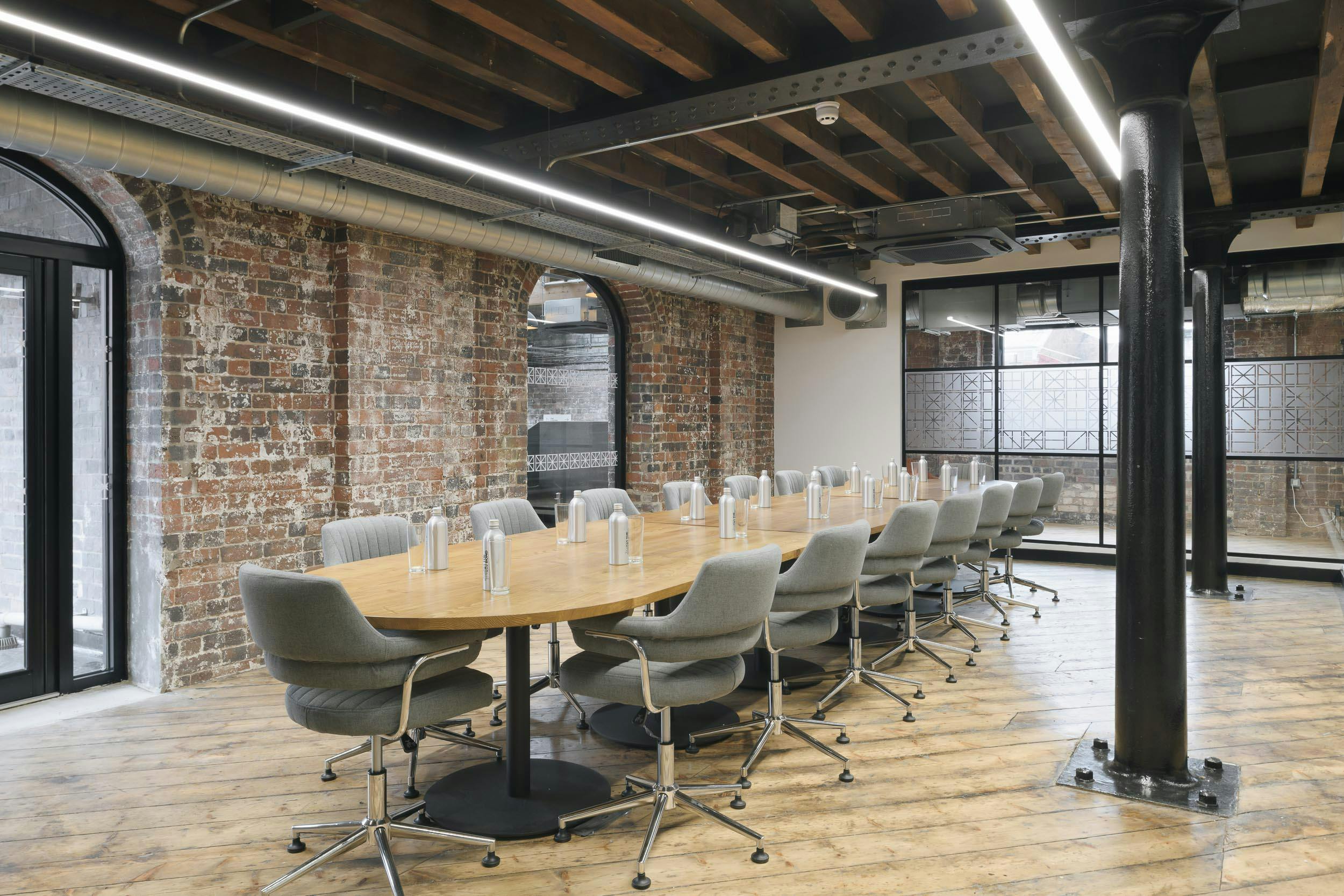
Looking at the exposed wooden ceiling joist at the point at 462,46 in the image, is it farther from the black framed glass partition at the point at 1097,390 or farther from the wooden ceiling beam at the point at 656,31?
the black framed glass partition at the point at 1097,390

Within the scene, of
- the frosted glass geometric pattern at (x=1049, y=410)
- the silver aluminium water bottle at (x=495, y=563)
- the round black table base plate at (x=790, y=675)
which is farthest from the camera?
the frosted glass geometric pattern at (x=1049, y=410)

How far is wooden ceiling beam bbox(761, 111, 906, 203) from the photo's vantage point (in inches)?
194

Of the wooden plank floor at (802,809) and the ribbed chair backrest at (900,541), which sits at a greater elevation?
the ribbed chair backrest at (900,541)

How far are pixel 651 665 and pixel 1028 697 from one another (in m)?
2.46

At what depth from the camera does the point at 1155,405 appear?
332 cm

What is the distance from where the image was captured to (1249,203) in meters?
6.68

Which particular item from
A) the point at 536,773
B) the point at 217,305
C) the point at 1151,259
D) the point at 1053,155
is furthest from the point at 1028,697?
the point at 217,305

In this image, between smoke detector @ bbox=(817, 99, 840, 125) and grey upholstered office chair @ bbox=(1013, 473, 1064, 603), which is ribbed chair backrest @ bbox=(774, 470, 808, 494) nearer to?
grey upholstered office chair @ bbox=(1013, 473, 1064, 603)

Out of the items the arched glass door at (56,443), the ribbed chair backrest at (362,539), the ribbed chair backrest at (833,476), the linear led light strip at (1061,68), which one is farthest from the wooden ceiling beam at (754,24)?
the ribbed chair backrest at (833,476)

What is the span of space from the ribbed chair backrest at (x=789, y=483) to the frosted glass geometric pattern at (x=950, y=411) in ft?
8.11

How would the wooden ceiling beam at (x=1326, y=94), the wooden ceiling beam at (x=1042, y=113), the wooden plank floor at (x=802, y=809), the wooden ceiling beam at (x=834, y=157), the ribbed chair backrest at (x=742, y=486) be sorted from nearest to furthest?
1. the wooden plank floor at (x=802, y=809)
2. the wooden ceiling beam at (x=1326, y=94)
3. the wooden ceiling beam at (x=1042, y=113)
4. the wooden ceiling beam at (x=834, y=157)
5. the ribbed chair backrest at (x=742, y=486)

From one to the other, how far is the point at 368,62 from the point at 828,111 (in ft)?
7.23

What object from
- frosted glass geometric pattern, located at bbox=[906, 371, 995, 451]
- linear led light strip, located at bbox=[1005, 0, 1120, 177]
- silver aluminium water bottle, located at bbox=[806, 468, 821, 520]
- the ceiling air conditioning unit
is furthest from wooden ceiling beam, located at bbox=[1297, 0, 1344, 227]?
frosted glass geometric pattern, located at bbox=[906, 371, 995, 451]

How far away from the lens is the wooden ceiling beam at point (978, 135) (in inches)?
171
